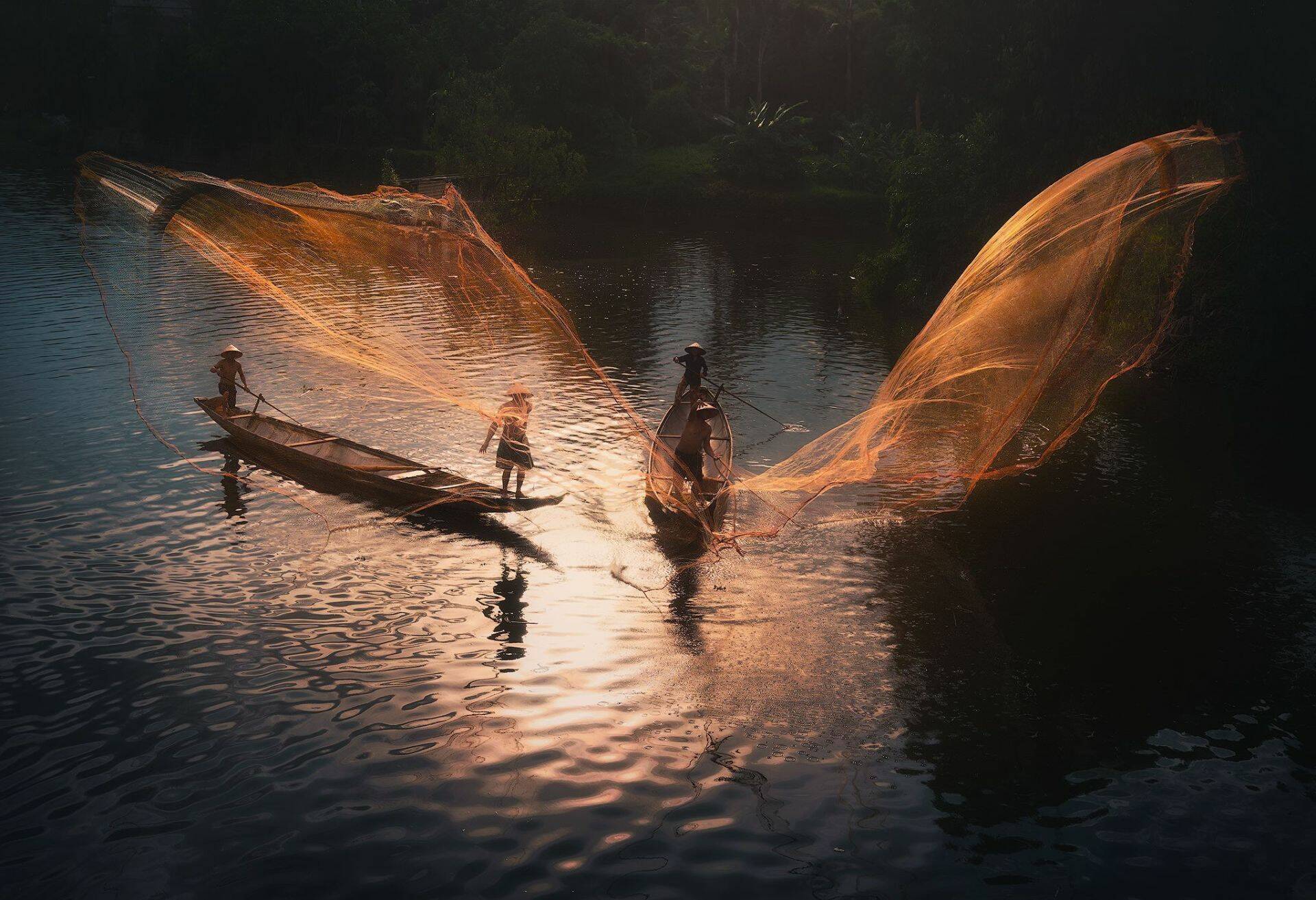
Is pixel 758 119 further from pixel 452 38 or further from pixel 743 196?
pixel 452 38

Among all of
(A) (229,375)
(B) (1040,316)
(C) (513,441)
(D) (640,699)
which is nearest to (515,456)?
(C) (513,441)

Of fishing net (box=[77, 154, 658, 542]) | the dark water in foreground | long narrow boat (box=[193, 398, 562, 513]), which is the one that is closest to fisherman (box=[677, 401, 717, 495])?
the dark water in foreground

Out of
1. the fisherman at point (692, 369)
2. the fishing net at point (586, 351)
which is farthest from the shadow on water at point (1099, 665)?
the fisherman at point (692, 369)

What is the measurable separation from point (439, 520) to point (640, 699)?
493cm

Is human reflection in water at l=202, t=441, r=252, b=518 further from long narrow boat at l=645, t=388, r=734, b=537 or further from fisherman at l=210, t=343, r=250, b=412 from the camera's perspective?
long narrow boat at l=645, t=388, r=734, b=537

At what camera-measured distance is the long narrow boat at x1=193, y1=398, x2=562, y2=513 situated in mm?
12695

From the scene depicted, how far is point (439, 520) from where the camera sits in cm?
1296

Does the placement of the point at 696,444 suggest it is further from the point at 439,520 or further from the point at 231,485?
the point at 231,485

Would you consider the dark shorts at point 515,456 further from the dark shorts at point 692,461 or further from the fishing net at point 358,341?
the dark shorts at point 692,461

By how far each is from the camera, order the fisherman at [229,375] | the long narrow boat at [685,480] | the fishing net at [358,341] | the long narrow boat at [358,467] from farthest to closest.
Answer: the fisherman at [229,375], the fishing net at [358,341], the long narrow boat at [358,467], the long narrow boat at [685,480]

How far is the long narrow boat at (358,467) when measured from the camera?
41.7 feet

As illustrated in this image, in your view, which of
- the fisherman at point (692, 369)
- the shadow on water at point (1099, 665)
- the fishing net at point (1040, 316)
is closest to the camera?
the shadow on water at point (1099, 665)

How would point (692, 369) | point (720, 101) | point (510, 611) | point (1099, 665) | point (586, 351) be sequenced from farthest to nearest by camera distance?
point (720, 101)
point (586, 351)
point (692, 369)
point (510, 611)
point (1099, 665)

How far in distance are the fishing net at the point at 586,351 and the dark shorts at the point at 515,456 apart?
0.59 m
